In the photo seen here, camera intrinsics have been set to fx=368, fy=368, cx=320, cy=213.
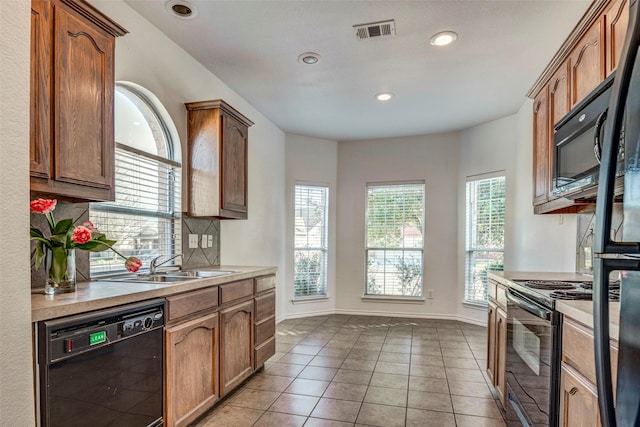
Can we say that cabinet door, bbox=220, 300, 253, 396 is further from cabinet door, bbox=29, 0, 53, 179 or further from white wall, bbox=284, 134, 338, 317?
white wall, bbox=284, 134, 338, 317

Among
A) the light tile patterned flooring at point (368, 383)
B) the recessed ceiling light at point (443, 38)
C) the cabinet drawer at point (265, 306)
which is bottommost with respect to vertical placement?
the light tile patterned flooring at point (368, 383)

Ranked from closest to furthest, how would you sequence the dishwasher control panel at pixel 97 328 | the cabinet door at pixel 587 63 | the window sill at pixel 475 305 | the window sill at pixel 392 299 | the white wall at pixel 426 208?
1. the dishwasher control panel at pixel 97 328
2. the cabinet door at pixel 587 63
3. the window sill at pixel 475 305
4. the white wall at pixel 426 208
5. the window sill at pixel 392 299

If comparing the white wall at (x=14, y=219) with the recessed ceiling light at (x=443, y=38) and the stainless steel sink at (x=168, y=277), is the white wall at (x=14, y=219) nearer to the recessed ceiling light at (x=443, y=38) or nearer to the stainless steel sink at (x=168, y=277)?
the stainless steel sink at (x=168, y=277)

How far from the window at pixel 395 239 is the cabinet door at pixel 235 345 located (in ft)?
10.1

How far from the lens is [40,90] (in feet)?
5.19

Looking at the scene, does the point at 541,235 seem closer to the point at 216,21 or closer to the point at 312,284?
the point at 312,284

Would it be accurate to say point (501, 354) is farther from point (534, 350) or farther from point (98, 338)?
point (98, 338)

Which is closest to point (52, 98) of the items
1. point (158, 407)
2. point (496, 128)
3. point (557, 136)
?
point (158, 407)

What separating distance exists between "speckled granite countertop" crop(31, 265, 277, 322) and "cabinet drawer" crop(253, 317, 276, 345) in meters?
0.83

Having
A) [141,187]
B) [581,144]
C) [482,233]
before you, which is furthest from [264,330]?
[482,233]

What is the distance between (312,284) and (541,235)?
3159 mm

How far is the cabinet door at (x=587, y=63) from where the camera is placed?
6.46 feet

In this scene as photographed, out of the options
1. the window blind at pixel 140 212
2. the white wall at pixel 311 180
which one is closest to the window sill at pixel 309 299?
the white wall at pixel 311 180

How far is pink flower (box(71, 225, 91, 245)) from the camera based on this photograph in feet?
5.69
